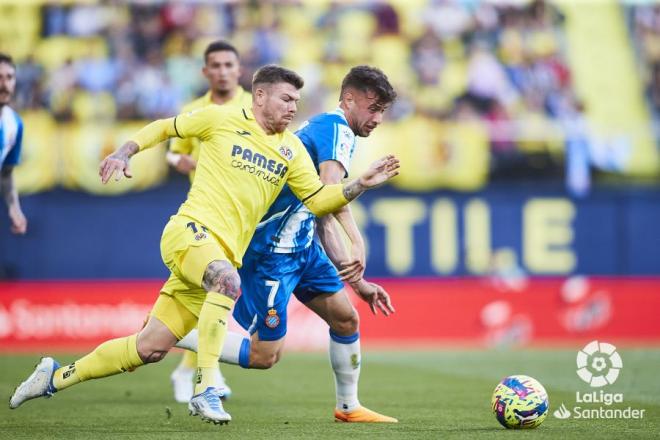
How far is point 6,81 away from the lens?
9.19 m

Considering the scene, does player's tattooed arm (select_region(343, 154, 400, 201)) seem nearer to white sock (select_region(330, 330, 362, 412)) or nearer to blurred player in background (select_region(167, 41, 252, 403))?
white sock (select_region(330, 330, 362, 412))

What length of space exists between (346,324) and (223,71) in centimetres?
321

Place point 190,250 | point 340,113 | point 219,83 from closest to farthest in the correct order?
point 190,250 → point 340,113 → point 219,83

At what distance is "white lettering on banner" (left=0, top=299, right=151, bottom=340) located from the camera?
54.0 ft

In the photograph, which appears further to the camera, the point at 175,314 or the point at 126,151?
the point at 175,314

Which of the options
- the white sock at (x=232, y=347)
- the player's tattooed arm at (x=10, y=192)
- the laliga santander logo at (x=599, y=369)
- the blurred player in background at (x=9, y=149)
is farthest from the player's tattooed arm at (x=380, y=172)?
the laliga santander logo at (x=599, y=369)

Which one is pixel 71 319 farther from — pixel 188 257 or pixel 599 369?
pixel 188 257

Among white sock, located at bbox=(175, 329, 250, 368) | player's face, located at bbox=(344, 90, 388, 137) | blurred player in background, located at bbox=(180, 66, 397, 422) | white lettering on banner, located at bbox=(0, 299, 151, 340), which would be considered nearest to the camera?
blurred player in background, located at bbox=(180, 66, 397, 422)

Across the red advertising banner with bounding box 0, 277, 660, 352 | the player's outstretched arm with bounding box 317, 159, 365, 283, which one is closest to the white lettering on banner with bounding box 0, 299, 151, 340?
the red advertising banner with bounding box 0, 277, 660, 352

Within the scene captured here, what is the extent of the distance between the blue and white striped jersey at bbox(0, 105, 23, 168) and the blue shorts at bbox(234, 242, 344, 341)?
294 centimetres

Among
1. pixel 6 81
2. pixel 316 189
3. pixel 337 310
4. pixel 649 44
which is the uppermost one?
pixel 649 44

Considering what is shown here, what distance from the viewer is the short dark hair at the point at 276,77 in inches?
276

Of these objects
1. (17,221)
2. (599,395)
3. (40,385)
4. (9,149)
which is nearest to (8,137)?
(9,149)

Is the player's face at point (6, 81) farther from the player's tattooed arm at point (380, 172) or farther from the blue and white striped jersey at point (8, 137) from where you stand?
the player's tattooed arm at point (380, 172)
